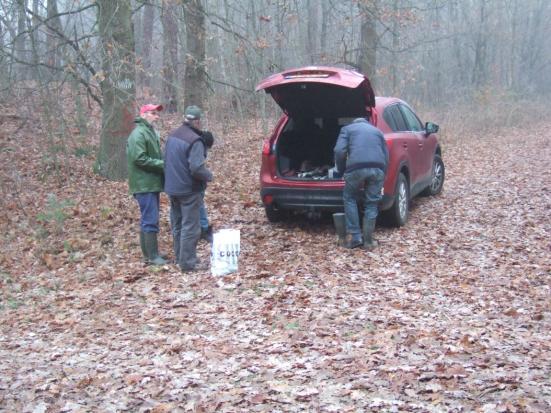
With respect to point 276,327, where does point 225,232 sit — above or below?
above

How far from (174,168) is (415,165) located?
13.2ft

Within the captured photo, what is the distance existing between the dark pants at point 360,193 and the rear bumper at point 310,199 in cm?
23

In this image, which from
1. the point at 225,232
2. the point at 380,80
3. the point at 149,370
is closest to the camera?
the point at 149,370

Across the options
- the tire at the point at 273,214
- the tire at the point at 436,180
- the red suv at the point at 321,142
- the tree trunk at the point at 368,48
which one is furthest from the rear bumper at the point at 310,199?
the tree trunk at the point at 368,48

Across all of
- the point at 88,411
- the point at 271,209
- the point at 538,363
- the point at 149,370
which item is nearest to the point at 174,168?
the point at 271,209

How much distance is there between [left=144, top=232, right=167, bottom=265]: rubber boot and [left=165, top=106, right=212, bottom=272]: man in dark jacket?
422 mm

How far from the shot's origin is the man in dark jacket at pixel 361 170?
806 cm

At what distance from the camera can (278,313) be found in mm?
6293

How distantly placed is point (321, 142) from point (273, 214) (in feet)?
4.34

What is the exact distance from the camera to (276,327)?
5.96 m

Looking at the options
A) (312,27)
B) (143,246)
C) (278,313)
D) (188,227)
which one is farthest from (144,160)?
(312,27)

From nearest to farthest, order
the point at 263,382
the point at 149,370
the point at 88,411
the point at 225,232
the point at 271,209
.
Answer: the point at 88,411, the point at 263,382, the point at 149,370, the point at 225,232, the point at 271,209

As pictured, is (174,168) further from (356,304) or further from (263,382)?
(263,382)

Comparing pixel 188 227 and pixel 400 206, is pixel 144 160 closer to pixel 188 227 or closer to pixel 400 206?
pixel 188 227
